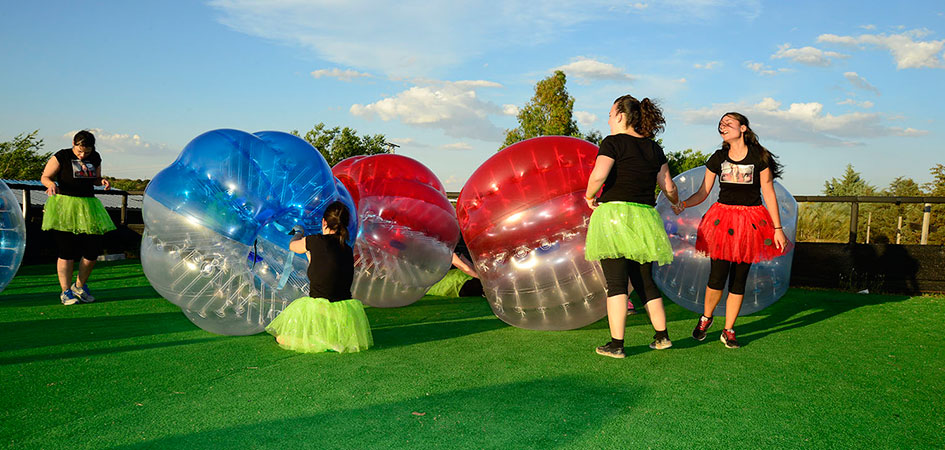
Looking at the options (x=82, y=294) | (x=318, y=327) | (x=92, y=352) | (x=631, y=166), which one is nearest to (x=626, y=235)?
(x=631, y=166)

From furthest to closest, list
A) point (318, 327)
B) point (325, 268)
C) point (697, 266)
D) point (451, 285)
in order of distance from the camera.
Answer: point (451, 285) < point (697, 266) < point (325, 268) < point (318, 327)

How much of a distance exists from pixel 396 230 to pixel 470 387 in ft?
7.31

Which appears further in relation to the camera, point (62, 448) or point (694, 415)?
point (694, 415)

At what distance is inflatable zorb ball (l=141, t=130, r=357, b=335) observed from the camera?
4.08 m

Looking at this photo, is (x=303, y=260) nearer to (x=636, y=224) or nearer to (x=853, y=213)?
(x=636, y=224)

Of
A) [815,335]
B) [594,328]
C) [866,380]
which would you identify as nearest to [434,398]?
[594,328]

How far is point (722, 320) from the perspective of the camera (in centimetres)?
556

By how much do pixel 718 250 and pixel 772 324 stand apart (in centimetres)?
146

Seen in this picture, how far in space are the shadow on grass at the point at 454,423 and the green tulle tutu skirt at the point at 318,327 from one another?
3.75 feet

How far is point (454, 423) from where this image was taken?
280 centimetres

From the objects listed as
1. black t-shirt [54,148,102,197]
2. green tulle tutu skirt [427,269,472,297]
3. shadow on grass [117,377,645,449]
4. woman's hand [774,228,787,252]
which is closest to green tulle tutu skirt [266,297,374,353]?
shadow on grass [117,377,645,449]

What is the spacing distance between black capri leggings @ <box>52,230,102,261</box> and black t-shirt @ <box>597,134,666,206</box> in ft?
16.9

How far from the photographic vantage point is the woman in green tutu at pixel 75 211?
5832 mm

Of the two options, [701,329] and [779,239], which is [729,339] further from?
[779,239]
